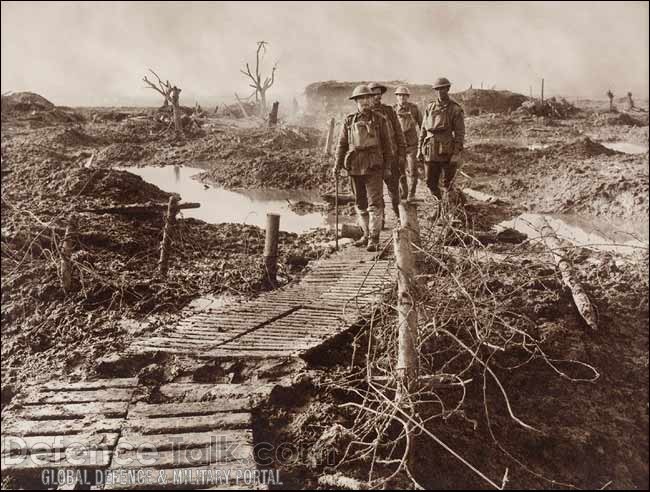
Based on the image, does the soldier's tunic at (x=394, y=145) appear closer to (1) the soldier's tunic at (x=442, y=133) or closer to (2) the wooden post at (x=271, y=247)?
(1) the soldier's tunic at (x=442, y=133)

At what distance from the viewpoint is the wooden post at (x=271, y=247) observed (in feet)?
21.6

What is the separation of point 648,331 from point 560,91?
269 feet

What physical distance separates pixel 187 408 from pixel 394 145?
15.0 feet

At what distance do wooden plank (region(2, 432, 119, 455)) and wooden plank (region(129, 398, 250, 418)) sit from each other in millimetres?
271

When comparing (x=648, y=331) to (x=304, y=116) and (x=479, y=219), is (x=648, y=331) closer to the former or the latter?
(x=479, y=219)

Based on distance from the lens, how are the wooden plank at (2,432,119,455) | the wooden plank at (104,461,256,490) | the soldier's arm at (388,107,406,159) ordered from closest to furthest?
1. the wooden plank at (104,461,256,490)
2. the wooden plank at (2,432,119,455)
3. the soldier's arm at (388,107,406,159)

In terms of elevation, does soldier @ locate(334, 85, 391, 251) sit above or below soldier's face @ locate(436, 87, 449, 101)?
below

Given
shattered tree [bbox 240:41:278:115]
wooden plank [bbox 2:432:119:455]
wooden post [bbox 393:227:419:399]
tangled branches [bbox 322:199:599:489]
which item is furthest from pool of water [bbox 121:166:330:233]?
shattered tree [bbox 240:41:278:115]

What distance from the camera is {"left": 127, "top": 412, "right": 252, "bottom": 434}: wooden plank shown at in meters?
3.59

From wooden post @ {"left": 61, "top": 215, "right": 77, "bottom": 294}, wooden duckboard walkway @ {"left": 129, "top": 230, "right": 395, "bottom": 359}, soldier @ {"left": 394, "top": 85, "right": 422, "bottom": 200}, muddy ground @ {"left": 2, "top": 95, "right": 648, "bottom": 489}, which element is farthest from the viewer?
soldier @ {"left": 394, "top": 85, "right": 422, "bottom": 200}

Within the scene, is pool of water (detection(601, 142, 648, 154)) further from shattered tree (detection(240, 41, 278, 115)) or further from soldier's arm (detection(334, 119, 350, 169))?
shattered tree (detection(240, 41, 278, 115))

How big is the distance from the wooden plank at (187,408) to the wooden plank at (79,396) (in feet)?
0.70

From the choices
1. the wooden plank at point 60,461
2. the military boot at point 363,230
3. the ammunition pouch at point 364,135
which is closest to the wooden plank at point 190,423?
the wooden plank at point 60,461

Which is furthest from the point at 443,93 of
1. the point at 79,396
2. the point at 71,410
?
the point at 71,410
